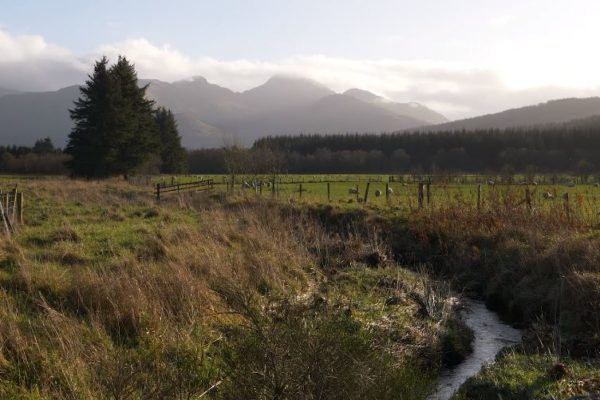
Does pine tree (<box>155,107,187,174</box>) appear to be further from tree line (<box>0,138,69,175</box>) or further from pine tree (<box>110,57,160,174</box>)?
pine tree (<box>110,57,160,174</box>)

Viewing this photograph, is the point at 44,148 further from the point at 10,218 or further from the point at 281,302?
the point at 281,302

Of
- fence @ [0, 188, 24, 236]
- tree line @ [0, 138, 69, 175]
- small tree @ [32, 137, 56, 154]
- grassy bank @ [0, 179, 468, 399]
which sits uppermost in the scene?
small tree @ [32, 137, 56, 154]

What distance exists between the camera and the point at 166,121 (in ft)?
211

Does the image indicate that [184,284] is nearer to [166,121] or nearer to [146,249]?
[146,249]

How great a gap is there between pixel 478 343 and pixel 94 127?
129 feet

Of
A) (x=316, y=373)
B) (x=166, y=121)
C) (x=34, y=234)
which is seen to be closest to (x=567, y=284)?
(x=316, y=373)

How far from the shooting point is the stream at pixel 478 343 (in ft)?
24.4

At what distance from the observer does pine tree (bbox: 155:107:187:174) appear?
211 ft

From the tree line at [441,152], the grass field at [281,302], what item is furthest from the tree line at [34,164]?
the grass field at [281,302]

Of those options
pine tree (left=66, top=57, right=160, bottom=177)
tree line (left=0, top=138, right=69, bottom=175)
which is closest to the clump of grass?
pine tree (left=66, top=57, right=160, bottom=177)

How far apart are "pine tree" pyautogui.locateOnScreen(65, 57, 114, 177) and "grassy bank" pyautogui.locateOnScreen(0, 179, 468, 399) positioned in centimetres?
2833

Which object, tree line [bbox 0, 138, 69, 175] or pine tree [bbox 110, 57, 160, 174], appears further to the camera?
tree line [bbox 0, 138, 69, 175]

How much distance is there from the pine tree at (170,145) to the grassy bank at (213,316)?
5089 centimetres

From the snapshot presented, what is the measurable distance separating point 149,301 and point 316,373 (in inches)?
166
